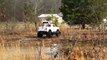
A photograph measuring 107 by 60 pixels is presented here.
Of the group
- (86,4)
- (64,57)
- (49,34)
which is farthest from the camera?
(86,4)

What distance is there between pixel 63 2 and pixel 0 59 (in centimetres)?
3882

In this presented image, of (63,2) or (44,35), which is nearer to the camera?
(44,35)

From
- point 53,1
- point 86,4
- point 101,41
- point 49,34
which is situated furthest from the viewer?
point 53,1

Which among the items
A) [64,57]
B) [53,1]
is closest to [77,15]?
[64,57]

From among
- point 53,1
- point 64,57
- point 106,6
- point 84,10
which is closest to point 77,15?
point 84,10

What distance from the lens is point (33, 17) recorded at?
47.7 meters

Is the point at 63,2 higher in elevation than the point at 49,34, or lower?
higher

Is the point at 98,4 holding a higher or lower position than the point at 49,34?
higher

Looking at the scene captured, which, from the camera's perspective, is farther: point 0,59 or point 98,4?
point 98,4

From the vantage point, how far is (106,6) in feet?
151

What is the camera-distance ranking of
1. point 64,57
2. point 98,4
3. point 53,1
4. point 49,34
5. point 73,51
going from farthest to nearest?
point 53,1, point 98,4, point 49,34, point 64,57, point 73,51

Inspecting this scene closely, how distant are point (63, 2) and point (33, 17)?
477 cm

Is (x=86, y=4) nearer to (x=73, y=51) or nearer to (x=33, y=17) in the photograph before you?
(x=33, y=17)

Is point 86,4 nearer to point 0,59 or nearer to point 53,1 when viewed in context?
point 0,59
